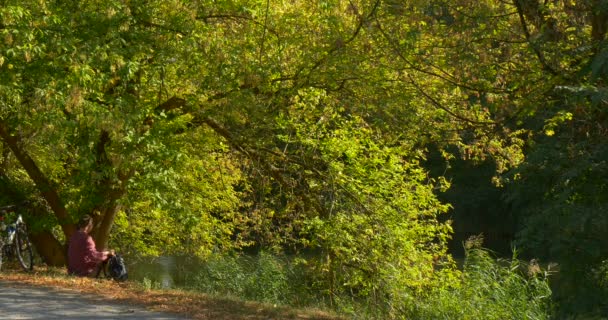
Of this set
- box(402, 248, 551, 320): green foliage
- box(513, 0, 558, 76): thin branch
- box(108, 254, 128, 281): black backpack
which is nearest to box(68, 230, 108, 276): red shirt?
box(108, 254, 128, 281): black backpack

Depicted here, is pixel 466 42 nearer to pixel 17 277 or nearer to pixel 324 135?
pixel 324 135

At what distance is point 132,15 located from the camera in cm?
1486

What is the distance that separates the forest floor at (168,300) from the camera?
11688 mm

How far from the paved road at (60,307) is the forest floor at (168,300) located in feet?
0.82

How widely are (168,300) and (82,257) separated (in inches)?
142

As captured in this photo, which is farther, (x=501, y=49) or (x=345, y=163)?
(x=345, y=163)

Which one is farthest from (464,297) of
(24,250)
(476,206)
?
(476,206)

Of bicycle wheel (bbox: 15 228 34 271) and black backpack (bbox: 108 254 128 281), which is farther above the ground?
bicycle wheel (bbox: 15 228 34 271)

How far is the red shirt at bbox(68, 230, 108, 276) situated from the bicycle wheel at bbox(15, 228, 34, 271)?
1006 mm

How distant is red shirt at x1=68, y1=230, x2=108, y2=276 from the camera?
1559 centimetres

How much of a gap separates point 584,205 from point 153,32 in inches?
321

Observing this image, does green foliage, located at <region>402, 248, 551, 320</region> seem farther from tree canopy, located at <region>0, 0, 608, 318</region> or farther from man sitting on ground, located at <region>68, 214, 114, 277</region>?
man sitting on ground, located at <region>68, 214, 114, 277</region>

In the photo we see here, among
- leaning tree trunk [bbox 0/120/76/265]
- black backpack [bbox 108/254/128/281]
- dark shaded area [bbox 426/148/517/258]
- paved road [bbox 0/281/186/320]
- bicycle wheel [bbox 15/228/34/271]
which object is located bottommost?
paved road [bbox 0/281/186/320]

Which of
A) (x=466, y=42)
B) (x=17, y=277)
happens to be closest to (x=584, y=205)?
(x=466, y=42)
